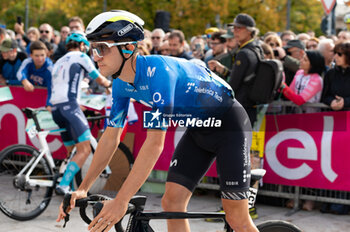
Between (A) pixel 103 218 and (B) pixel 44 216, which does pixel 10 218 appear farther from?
(A) pixel 103 218

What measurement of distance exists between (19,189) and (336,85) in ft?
13.7

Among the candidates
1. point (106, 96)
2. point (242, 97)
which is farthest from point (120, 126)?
point (106, 96)

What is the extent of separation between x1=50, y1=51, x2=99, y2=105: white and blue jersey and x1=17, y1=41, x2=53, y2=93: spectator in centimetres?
150

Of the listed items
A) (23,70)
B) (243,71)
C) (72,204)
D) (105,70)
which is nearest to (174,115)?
(105,70)

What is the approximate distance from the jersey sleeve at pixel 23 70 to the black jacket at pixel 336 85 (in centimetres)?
450

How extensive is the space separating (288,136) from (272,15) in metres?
32.3

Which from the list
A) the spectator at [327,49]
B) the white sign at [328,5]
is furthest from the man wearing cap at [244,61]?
the white sign at [328,5]

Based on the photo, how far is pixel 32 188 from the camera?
21.5ft

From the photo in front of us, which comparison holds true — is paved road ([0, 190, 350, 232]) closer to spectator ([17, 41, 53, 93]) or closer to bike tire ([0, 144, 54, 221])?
bike tire ([0, 144, 54, 221])

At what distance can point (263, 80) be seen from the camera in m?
6.57

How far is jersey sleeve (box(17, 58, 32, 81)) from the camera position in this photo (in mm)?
8351

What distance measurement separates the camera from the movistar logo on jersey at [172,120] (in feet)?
9.96

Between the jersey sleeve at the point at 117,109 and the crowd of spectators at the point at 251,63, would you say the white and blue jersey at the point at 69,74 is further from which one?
the jersey sleeve at the point at 117,109

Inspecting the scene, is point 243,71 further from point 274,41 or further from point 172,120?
point 172,120
